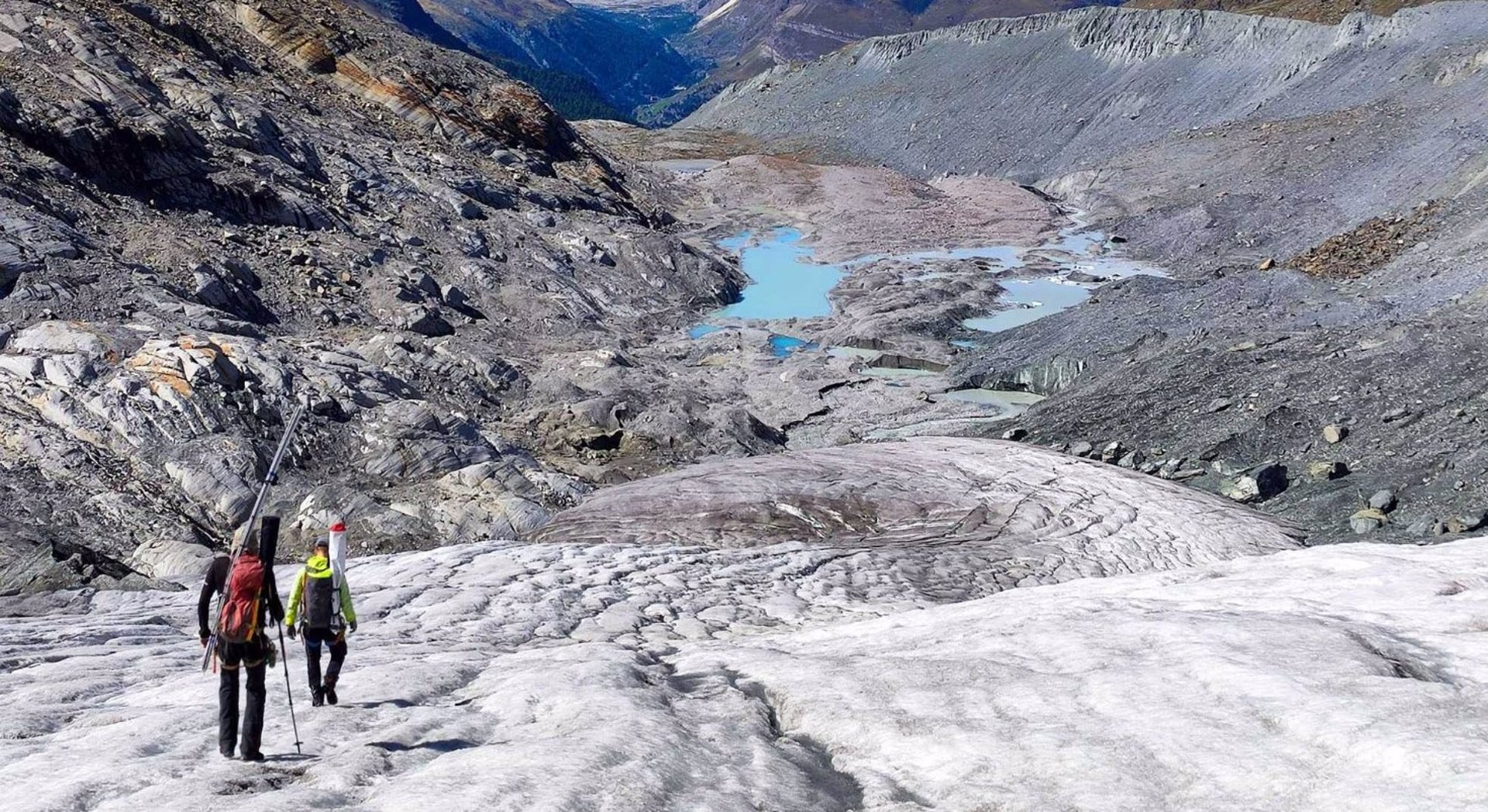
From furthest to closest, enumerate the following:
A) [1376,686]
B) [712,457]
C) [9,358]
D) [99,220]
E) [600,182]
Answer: [600,182] → [99,220] → [712,457] → [9,358] → [1376,686]

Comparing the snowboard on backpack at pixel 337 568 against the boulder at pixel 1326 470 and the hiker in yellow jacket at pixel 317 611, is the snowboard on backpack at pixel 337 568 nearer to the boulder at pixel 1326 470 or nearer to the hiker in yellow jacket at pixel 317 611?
the hiker in yellow jacket at pixel 317 611

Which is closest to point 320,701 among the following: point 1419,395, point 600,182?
point 1419,395

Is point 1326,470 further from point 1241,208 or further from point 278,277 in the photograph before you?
point 1241,208

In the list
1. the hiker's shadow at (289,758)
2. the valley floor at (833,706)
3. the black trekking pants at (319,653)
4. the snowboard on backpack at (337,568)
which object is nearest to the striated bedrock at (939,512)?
the valley floor at (833,706)

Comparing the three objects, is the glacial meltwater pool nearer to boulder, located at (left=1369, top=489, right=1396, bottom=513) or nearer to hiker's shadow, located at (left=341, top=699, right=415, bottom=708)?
boulder, located at (left=1369, top=489, right=1396, bottom=513)

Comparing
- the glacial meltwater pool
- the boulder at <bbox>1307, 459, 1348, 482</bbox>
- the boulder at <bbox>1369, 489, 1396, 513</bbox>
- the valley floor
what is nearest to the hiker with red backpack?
the valley floor

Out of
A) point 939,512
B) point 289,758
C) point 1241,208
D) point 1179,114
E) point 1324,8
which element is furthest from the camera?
point 1324,8

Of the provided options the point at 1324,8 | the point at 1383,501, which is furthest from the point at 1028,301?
the point at 1324,8

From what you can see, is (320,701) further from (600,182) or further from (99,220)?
(600,182)
